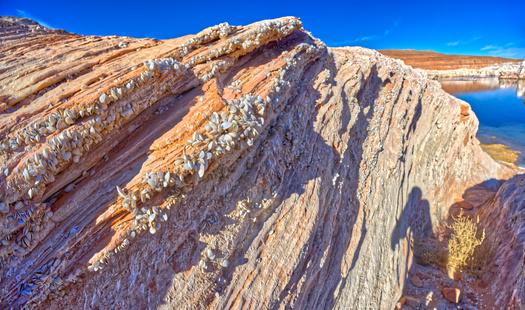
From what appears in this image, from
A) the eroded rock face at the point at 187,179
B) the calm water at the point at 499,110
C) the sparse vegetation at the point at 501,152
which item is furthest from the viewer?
the calm water at the point at 499,110

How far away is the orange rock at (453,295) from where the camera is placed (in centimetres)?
565

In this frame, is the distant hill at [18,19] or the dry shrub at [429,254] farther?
the dry shrub at [429,254]

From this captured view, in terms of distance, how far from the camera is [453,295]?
5.69 m

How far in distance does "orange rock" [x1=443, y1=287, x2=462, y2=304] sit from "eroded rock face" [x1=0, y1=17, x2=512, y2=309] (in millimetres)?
1000

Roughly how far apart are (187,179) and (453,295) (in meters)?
6.63

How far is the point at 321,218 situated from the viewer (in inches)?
182

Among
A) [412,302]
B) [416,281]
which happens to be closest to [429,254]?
[416,281]

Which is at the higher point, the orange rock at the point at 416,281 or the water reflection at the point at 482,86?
the water reflection at the point at 482,86

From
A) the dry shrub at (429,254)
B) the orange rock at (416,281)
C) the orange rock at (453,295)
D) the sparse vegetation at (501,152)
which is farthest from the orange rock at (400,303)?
the sparse vegetation at (501,152)

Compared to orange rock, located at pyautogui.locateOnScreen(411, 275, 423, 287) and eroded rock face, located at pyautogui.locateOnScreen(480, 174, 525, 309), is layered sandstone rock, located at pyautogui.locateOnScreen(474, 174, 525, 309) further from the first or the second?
orange rock, located at pyautogui.locateOnScreen(411, 275, 423, 287)

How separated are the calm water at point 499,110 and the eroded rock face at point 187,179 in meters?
20.7

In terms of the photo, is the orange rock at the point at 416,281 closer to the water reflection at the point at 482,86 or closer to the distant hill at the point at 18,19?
the distant hill at the point at 18,19

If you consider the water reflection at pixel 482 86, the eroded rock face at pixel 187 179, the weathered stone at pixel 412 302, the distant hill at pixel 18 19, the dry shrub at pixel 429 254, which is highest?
the water reflection at pixel 482 86

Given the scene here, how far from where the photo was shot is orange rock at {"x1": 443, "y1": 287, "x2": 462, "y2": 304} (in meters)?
5.65
